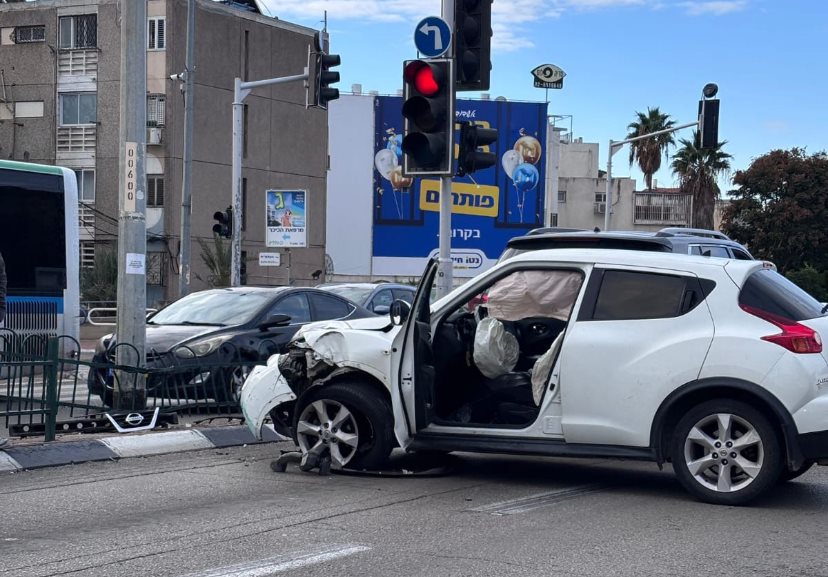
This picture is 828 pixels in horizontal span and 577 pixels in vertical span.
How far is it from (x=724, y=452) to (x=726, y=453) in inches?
0.6

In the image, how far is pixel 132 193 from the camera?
38.6 ft

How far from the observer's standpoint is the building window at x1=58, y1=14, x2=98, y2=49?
47594mm

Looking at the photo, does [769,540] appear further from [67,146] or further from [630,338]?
[67,146]

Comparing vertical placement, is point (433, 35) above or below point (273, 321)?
above

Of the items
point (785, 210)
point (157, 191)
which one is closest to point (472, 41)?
point (157, 191)

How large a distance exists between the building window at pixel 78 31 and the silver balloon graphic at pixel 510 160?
24.3 meters

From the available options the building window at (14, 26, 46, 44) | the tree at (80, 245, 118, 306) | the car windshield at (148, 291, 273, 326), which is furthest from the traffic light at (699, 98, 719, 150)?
the building window at (14, 26, 46, 44)

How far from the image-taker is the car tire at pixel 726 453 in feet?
24.6

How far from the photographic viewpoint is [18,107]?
48.3m

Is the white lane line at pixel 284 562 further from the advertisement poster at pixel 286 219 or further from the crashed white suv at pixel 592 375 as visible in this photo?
the advertisement poster at pixel 286 219

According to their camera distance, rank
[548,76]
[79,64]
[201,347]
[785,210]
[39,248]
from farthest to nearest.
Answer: [548,76] < [785,210] < [79,64] < [39,248] < [201,347]

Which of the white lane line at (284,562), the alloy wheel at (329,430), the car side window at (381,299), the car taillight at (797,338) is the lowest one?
the white lane line at (284,562)

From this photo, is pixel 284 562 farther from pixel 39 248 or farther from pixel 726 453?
pixel 39 248

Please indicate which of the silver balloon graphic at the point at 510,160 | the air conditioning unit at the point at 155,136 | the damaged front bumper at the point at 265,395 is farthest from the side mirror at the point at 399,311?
the silver balloon graphic at the point at 510,160
